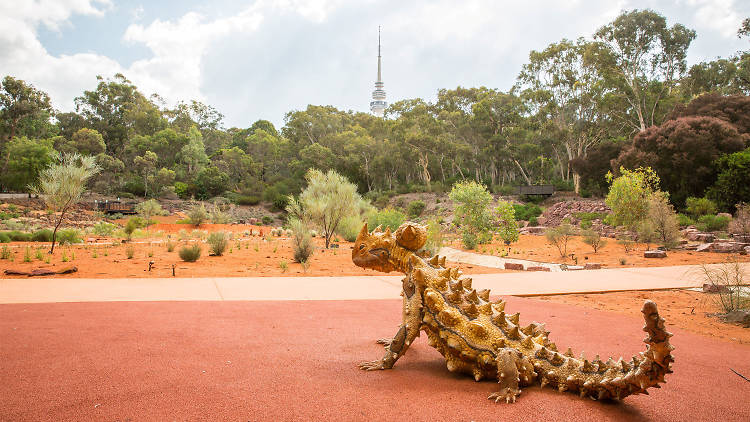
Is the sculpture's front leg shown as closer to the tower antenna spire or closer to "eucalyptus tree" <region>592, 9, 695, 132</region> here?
"eucalyptus tree" <region>592, 9, 695, 132</region>

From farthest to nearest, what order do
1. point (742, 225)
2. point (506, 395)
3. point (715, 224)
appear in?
1. point (715, 224)
2. point (742, 225)
3. point (506, 395)

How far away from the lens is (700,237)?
18734 millimetres

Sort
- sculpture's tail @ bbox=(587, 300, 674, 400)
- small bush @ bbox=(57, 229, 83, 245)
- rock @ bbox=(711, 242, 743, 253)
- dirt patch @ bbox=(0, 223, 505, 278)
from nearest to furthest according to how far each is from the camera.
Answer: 1. sculpture's tail @ bbox=(587, 300, 674, 400)
2. dirt patch @ bbox=(0, 223, 505, 278)
3. rock @ bbox=(711, 242, 743, 253)
4. small bush @ bbox=(57, 229, 83, 245)

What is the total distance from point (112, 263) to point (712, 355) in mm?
13501

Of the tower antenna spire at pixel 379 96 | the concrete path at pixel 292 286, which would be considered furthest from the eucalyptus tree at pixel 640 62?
the tower antenna spire at pixel 379 96

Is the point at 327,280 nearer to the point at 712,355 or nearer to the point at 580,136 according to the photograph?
the point at 712,355

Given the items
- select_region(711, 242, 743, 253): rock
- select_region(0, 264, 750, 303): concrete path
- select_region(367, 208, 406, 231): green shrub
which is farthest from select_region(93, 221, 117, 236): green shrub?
select_region(711, 242, 743, 253): rock

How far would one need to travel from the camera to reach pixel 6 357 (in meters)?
3.90

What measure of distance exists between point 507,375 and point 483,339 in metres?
0.30

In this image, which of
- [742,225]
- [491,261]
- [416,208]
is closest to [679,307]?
[491,261]

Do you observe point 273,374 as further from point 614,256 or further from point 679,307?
point 614,256

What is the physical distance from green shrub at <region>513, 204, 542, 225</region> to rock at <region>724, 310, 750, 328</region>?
29883mm

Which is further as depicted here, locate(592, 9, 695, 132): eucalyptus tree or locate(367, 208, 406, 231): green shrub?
locate(592, 9, 695, 132): eucalyptus tree

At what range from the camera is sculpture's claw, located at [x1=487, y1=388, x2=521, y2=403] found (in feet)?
9.25
